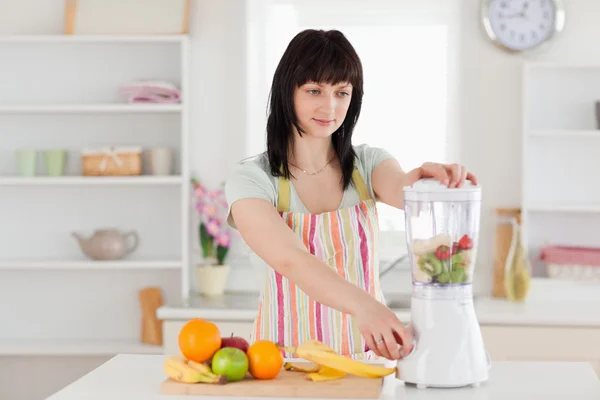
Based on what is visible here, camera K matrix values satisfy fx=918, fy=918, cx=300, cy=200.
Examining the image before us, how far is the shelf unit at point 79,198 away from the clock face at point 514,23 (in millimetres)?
1329

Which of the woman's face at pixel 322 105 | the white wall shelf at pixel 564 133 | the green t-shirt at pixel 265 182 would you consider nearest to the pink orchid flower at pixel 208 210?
the white wall shelf at pixel 564 133

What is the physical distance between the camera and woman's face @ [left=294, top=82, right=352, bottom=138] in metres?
2.01

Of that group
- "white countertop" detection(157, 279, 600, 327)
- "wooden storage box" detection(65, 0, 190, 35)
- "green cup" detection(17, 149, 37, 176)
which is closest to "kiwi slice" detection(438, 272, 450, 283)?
"white countertop" detection(157, 279, 600, 327)

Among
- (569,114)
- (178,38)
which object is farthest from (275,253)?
(569,114)

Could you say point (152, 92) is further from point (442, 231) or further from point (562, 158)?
point (442, 231)

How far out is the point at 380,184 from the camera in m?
2.14

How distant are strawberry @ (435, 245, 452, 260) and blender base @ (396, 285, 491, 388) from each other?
6cm

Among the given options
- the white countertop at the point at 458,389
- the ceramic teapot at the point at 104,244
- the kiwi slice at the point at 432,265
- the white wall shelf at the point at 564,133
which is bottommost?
the white countertop at the point at 458,389

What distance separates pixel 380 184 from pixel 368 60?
1.88 meters

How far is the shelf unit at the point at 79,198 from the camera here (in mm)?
3980

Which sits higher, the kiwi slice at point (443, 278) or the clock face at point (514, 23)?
the clock face at point (514, 23)

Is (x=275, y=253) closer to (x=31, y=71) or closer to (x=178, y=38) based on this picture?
(x=178, y=38)

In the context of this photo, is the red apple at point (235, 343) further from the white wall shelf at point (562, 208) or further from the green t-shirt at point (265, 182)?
the white wall shelf at point (562, 208)

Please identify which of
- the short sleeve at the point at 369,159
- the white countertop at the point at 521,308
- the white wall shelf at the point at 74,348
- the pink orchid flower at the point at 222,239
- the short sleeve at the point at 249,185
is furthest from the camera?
the pink orchid flower at the point at 222,239
